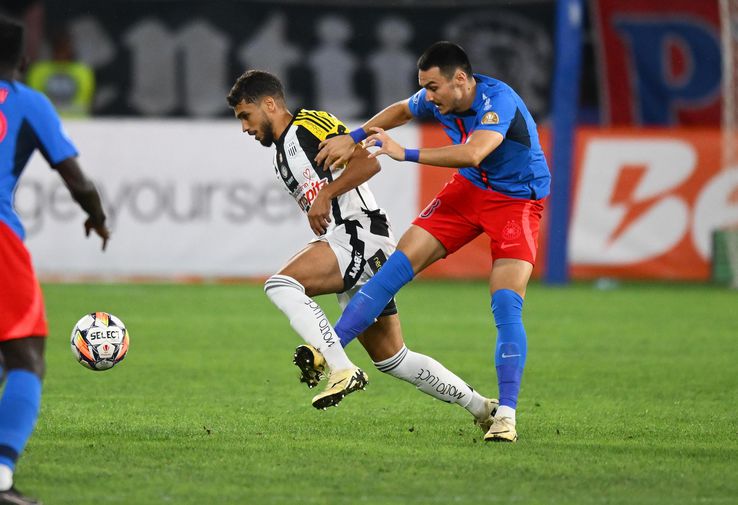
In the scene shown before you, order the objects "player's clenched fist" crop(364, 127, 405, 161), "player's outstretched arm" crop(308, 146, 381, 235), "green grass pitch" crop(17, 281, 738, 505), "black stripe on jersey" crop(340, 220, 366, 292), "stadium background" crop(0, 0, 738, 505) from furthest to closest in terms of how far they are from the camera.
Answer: "black stripe on jersey" crop(340, 220, 366, 292), "player's outstretched arm" crop(308, 146, 381, 235), "player's clenched fist" crop(364, 127, 405, 161), "stadium background" crop(0, 0, 738, 505), "green grass pitch" crop(17, 281, 738, 505)

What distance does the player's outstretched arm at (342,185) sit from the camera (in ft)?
21.9

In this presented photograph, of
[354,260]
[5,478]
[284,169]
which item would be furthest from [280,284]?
[5,478]

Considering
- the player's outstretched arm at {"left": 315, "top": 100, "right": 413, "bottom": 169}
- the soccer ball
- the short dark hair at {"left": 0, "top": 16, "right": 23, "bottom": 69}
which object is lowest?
the soccer ball

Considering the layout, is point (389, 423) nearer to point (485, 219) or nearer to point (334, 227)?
point (334, 227)

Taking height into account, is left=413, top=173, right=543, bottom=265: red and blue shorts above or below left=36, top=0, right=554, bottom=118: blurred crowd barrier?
below

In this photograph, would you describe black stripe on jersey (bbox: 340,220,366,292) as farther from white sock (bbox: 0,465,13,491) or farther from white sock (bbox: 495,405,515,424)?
white sock (bbox: 0,465,13,491)

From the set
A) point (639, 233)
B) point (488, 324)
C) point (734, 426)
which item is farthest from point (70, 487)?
point (639, 233)

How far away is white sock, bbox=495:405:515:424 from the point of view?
656cm

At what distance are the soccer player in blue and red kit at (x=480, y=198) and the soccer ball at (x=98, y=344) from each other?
1.54 meters

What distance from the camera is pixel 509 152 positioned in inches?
271

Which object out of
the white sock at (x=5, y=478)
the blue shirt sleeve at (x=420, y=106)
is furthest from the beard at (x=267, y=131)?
the white sock at (x=5, y=478)

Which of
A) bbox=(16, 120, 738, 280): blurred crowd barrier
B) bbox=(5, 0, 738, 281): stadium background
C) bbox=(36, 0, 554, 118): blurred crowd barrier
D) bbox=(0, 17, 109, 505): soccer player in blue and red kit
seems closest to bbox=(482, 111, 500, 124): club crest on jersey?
bbox=(0, 17, 109, 505): soccer player in blue and red kit

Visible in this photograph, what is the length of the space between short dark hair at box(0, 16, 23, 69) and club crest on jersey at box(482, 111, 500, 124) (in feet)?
8.18

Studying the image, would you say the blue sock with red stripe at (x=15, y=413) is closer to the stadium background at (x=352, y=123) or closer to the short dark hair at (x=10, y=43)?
the short dark hair at (x=10, y=43)
